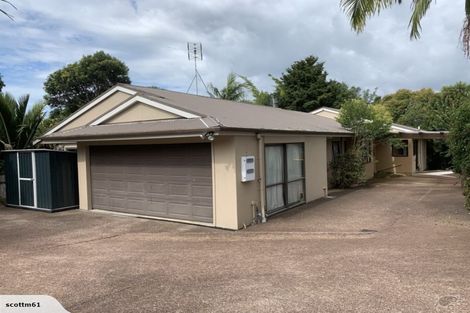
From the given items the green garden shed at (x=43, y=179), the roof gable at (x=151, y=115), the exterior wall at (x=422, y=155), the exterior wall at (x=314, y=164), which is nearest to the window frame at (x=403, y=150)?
the exterior wall at (x=422, y=155)

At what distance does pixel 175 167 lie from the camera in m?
10.6

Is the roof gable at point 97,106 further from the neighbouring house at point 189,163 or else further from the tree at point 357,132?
the tree at point 357,132

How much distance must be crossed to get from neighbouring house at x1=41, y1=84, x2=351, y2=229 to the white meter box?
0.02 metres

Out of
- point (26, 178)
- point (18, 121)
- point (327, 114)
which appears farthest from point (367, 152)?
point (18, 121)

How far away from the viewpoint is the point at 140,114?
11523 mm

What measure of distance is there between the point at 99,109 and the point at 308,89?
941 inches

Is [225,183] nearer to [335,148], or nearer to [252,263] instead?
[252,263]

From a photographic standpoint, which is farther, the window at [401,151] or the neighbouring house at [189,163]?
the window at [401,151]

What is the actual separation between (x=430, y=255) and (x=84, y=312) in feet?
17.6

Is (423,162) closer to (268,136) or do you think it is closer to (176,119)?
(268,136)

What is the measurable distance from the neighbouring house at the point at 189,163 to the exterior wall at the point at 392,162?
11.7 meters

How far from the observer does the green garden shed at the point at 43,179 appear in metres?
12.3

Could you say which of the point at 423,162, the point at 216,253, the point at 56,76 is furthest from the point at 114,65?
the point at 216,253

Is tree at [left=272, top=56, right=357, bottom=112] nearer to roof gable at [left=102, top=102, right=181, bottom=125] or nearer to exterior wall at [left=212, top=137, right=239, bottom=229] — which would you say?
roof gable at [left=102, top=102, right=181, bottom=125]
